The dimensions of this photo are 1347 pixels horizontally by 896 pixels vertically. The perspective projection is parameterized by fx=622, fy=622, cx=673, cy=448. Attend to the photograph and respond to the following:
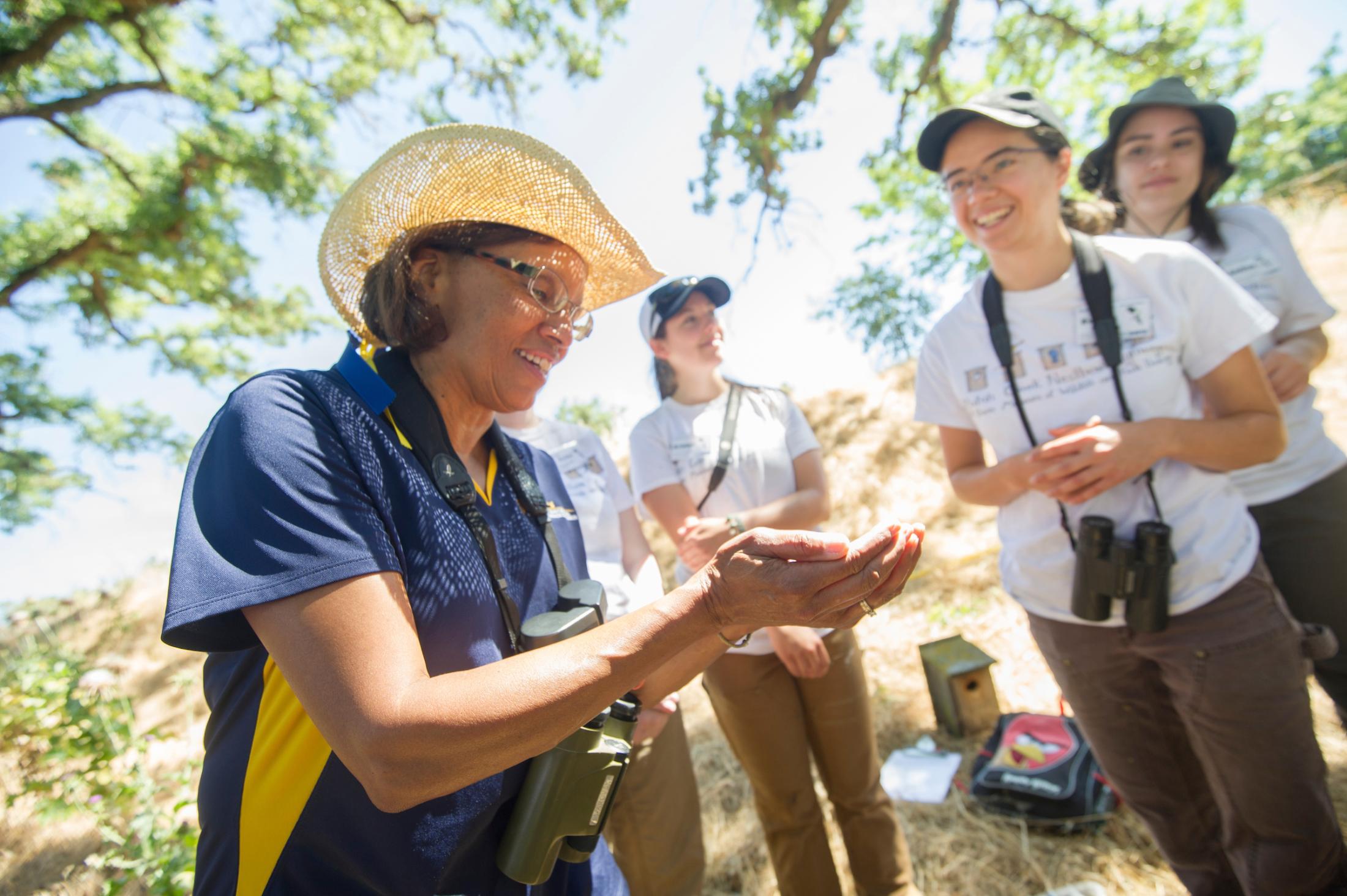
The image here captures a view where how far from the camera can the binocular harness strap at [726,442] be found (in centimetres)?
314

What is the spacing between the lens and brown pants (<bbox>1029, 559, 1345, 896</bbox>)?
188 cm

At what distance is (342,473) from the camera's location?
1201 mm

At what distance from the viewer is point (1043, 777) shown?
349cm

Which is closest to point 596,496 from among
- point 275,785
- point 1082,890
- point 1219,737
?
point 275,785

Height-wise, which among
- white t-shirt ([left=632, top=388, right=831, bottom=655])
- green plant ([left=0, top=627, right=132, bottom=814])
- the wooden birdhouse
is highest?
white t-shirt ([left=632, top=388, right=831, bottom=655])

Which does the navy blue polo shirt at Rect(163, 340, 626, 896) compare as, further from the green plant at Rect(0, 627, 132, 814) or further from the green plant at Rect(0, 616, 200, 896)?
the green plant at Rect(0, 627, 132, 814)

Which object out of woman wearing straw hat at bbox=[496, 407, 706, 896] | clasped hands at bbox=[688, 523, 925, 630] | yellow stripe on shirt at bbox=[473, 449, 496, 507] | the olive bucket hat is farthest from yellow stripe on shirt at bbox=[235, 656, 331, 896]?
the olive bucket hat

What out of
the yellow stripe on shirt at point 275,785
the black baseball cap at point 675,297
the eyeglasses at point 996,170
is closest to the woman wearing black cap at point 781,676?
the black baseball cap at point 675,297

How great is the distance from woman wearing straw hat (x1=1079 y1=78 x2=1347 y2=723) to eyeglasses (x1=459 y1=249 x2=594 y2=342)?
258 cm

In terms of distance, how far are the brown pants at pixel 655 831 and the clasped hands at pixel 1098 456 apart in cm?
193

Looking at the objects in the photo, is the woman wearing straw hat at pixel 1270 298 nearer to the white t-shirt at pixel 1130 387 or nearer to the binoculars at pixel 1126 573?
the white t-shirt at pixel 1130 387

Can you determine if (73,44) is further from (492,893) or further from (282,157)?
(492,893)

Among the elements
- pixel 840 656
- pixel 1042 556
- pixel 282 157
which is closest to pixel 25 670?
pixel 840 656

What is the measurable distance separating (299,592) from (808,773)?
2.58m
